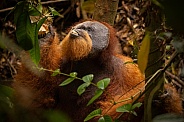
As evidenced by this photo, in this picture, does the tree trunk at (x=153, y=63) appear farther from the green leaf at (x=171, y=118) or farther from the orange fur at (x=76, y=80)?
the orange fur at (x=76, y=80)

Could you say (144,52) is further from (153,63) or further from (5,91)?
(5,91)

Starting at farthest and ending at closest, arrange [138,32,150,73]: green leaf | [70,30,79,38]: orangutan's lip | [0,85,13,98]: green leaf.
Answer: [70,30,79,38]: orangutan's lip
[138,32,150,73]: green leaf
[0,85,13,98]: green leaf

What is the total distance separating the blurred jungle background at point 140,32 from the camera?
3.21 ft

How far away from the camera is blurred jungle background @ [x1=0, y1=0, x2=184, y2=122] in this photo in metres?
0.98

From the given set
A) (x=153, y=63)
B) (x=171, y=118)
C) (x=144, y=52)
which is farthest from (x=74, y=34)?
(x=171, y=118)

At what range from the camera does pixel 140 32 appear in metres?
4.37

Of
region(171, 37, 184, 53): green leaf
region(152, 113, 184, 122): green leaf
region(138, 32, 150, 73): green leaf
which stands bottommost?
region(152, 113, 184, 122): green leaf

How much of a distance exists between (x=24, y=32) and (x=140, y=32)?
9.34ft

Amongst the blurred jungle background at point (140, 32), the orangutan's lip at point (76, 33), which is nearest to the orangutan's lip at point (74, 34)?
the orangutan's lip at point (76, 33)

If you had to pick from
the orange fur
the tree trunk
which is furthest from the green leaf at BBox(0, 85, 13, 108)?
the orange fur

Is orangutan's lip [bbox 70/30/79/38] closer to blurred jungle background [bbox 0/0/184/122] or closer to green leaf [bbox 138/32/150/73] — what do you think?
blurred jungle background [bbox 0/0/184/122]

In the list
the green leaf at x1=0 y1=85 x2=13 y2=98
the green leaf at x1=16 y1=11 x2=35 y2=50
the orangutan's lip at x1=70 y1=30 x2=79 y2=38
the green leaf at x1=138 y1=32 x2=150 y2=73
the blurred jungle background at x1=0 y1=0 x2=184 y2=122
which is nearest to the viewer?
the blurred jungle background at x1=0 y1=0 x2=184 y2=122

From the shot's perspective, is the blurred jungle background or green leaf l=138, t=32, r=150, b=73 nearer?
the blurred jungle background

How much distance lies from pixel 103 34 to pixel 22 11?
72.2 inches
